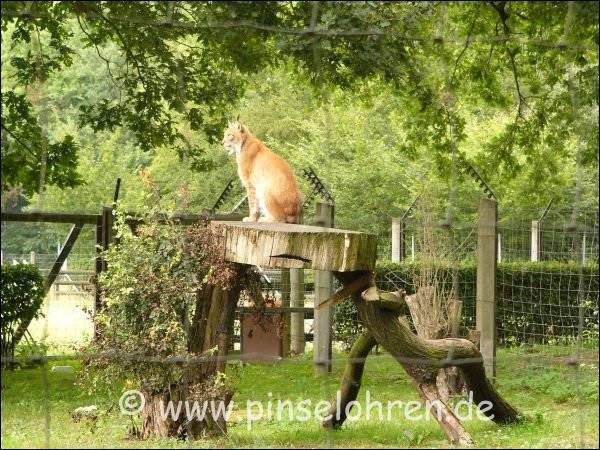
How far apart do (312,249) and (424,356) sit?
903 millimetres

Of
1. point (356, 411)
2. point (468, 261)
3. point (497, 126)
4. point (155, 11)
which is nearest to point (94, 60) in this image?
point (497, 126)

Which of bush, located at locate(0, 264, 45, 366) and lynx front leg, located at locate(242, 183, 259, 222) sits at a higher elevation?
lynx front leg, located at locate(242, 183, 259, 222)

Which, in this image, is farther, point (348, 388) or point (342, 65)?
point (342, 65)

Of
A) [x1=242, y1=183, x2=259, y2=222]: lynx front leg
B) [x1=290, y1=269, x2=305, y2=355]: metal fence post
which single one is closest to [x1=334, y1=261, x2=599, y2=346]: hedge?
[x1=290, y1=269, x2=305, y2=355]: metal fence post

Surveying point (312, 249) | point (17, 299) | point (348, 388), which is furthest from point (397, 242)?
point (312, 249)

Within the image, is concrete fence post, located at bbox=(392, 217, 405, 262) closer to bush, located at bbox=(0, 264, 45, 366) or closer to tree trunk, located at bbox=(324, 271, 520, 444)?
bush, located at bbox=(0, 264, 45, 366)

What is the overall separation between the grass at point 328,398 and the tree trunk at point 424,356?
0.49 feet

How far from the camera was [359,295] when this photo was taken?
4.62 meters

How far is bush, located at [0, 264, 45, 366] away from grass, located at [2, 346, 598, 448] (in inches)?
12.6

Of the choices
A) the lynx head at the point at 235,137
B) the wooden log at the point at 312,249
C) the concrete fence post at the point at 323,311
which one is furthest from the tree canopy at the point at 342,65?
the wooden log at the point at 312,249

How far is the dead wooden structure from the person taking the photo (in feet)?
14.5

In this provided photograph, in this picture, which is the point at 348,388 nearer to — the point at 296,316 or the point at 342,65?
the point at 342,65

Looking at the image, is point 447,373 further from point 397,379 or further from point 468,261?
point 468,261

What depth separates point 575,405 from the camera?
20.2ft
